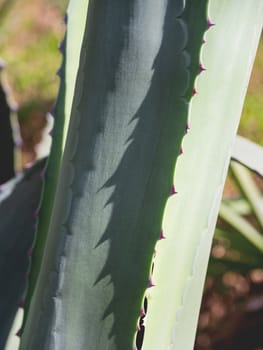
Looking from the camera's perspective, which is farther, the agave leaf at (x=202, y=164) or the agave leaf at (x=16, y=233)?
the agave leaf at (x=16, y=233)

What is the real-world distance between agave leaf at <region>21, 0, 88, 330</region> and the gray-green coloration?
9 centimetres

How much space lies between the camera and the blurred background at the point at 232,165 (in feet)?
4.16

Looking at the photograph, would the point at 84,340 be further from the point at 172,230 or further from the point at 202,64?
the point at 202,64

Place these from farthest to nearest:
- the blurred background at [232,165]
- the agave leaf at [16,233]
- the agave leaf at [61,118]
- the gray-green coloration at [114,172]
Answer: the blurred background at [232,165], the agave leaf at [16,233], the agave leaf at [61,118], the gray-green coloration at [114,172]

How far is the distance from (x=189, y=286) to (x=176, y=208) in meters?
0.07

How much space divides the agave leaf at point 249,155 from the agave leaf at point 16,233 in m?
0.25

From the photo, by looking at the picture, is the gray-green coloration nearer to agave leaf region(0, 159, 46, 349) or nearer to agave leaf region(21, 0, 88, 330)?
agave leaf region(21, 0, 88, 330)

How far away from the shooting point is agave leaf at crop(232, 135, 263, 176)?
782 mm

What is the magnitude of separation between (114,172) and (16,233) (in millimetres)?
303

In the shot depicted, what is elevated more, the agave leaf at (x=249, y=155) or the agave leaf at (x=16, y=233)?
the agave leaf at (x=249, y=155)

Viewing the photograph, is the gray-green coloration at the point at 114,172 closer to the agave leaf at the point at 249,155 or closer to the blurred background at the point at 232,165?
the agave leaf at the point at 249,155

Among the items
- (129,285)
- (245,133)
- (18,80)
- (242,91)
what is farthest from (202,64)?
(18,80)

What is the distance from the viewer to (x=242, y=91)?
1.92 feet

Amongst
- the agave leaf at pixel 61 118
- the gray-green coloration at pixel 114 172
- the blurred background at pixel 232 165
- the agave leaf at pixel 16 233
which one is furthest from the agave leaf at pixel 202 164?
the blurred background at pixel 232 165
